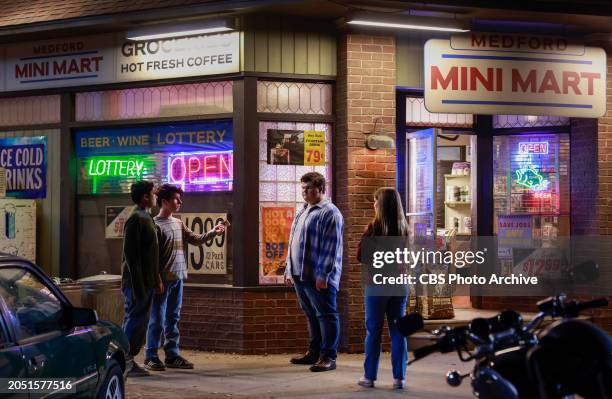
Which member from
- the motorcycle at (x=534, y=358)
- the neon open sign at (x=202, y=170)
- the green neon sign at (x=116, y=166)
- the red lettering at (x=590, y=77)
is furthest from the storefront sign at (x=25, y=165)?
the motorcycle at (x=534, y=358)

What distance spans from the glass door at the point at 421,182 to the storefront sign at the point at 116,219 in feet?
12.1

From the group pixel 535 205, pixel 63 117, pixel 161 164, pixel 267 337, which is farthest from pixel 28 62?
pixel 535 205

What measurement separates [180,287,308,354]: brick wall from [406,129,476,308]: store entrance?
2.11 meters

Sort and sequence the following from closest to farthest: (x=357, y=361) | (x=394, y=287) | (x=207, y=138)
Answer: (x=394, y=287)
(x=357, y=361)
(x=207, y=138)

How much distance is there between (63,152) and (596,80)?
705 centimetres

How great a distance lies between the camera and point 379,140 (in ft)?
42.0

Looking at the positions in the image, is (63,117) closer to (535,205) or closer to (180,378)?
(180,378)

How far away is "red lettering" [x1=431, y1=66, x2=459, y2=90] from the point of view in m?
13.0

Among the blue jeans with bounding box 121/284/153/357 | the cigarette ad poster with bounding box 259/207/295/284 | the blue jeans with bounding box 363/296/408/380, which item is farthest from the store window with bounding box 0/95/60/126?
the blue jeans with bounding box 363/296/408/380

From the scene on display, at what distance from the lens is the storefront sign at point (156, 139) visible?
42.4ft

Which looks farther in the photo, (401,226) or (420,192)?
(420,192)

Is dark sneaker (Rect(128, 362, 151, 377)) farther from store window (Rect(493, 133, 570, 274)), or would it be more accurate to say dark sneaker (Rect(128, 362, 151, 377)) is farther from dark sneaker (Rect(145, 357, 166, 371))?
store window (Rect(493, 133, 570, 274))

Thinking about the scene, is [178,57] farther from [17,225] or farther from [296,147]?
[17,225]

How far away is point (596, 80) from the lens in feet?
44.4
